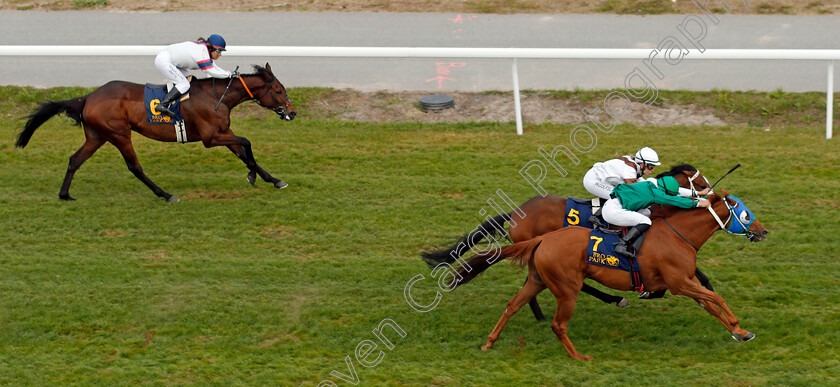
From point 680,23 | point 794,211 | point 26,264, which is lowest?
point 26,264

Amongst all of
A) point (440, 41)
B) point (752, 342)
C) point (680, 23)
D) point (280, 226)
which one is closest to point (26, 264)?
point (280, 226)

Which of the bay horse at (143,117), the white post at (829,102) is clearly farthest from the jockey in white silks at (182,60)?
the white post at (829,102)

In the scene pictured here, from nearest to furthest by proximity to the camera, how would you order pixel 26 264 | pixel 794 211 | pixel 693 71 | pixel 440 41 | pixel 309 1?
pixel 26 264, pixel 794 211, pixel 693 71, pixel 440 41, pixel 309 1

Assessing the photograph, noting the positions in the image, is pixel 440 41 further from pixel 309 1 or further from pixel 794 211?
pixel 794 211

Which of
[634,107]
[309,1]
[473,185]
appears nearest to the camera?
[473,185]

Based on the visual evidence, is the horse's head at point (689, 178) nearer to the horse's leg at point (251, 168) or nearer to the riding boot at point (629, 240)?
the riding boot at point (629, 240)

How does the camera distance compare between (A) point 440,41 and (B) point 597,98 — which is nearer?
(B) point 597,98

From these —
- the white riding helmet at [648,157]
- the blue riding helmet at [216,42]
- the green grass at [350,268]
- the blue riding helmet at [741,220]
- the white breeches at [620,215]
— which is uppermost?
the blue riding helmet at [216,42]

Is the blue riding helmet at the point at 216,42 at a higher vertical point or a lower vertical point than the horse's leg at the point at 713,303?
higher

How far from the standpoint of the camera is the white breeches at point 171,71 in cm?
778

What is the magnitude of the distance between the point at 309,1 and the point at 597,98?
196 inches

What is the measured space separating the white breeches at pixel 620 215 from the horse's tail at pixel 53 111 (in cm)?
497

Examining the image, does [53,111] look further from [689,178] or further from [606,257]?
[689,178]

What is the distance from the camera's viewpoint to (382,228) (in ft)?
24.2
